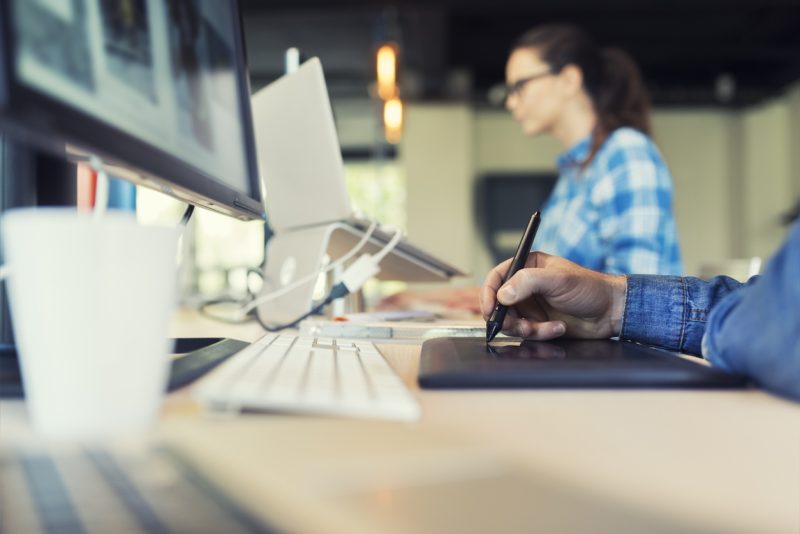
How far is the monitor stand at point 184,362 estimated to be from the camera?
1.56 ft

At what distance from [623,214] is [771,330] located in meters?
1.43

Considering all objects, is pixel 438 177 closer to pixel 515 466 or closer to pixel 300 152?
pixel 300 152

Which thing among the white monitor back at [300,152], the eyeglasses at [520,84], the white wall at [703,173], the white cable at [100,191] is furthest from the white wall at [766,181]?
the white cable at [100,191]

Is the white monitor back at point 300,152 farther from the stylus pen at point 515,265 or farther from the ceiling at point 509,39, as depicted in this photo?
the ceiling at point 509,39

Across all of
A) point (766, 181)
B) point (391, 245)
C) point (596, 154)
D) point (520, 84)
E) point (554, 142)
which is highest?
point (554, 142)

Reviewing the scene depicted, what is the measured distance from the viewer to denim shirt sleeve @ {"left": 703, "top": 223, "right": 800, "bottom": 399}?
0.49 m

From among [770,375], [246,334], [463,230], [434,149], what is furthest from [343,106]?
[770,375]

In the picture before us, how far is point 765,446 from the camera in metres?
0.37

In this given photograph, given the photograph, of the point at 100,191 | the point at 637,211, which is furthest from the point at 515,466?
the point at 637,211

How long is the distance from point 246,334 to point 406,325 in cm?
28

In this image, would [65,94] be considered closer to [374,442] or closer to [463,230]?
[374,442]

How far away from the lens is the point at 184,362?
0.59 metres

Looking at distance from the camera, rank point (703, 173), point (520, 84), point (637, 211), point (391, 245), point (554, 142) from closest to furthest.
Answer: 1. point (391, 245)
2. point (637, 211)
3. point (520, 84)
4. point (554, 142)
5. point (703, 173)

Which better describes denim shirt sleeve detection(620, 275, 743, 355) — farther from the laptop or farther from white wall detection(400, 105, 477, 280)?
white wall detection(400, 105, 477, 280)
